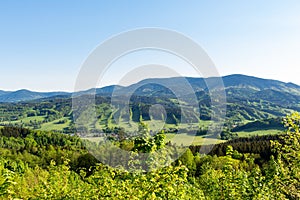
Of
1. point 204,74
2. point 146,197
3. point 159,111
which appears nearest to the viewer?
point 146,197

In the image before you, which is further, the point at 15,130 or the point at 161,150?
the point at 15,130

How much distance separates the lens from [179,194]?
35.8 feet

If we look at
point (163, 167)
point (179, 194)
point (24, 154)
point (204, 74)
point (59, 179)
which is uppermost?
point (204, 74)

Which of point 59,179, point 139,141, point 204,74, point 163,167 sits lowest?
point 59,179

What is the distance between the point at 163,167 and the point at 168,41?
6720mm

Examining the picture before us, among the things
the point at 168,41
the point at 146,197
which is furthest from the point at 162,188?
the point at 168,41

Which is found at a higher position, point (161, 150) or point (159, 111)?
point (159, 111)

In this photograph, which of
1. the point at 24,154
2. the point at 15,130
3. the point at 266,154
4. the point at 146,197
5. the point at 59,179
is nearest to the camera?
the point at 146,197

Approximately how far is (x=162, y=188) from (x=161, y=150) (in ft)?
4.47

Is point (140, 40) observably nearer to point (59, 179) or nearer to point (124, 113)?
point (124, 113)

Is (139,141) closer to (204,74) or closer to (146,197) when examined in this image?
(146,197)

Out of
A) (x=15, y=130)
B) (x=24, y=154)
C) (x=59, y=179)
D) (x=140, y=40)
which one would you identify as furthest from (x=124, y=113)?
(x=15, y=130)

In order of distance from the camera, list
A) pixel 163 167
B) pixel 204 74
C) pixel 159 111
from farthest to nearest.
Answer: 1. pixel 159 111
2. pixel 204 74
3. pixel 163 167

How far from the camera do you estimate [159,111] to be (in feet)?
54.4
